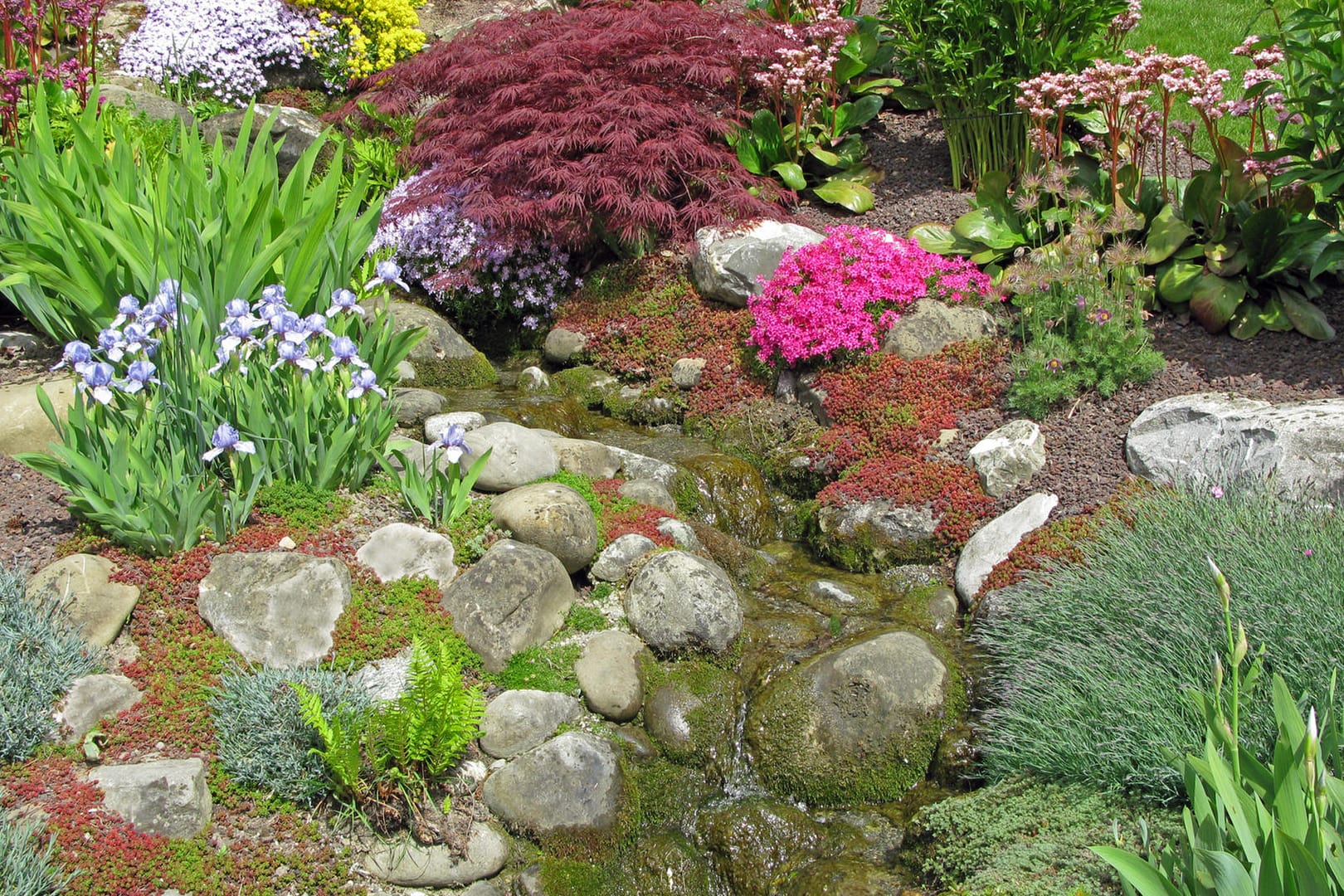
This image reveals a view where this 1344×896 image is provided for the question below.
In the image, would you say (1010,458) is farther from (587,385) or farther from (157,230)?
(157,230)

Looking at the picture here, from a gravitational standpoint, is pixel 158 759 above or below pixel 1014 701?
above

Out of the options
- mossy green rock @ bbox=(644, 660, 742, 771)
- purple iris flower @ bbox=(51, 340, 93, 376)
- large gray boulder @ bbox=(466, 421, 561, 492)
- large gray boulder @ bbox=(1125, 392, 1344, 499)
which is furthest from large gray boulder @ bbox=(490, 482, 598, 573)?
large gray boulder @ bbox=(1125, 392, 1344, 499)

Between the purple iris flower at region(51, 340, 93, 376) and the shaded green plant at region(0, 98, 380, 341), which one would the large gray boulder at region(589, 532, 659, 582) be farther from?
the purple iris flower at region(51, 340, 93, 376)

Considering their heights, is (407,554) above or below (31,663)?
below

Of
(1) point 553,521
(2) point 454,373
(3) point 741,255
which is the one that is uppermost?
(3) point 741,255

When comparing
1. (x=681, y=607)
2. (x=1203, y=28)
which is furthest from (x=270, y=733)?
(x=1203, y=28)

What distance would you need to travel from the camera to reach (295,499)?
4.52 metres

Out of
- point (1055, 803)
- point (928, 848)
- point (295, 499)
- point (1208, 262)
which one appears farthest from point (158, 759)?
point (1208, 262)

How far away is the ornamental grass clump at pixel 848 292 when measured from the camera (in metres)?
6.73

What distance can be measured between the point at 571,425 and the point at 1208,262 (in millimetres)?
4217

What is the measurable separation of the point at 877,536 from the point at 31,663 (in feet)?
13.4

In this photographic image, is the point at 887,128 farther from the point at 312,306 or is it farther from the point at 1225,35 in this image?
the point at 312,306

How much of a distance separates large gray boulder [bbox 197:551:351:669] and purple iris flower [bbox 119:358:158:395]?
0.77m

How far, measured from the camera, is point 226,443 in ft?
13.2
